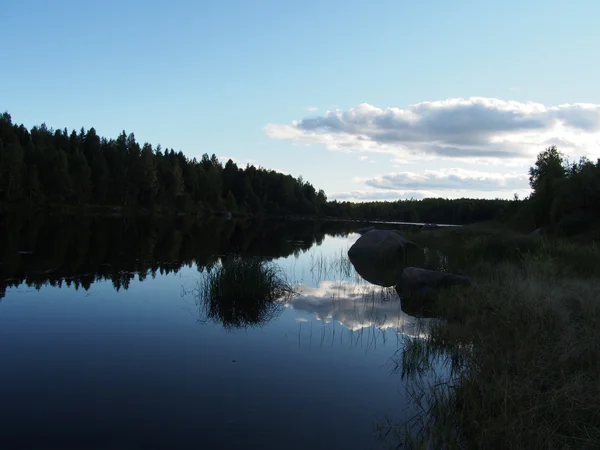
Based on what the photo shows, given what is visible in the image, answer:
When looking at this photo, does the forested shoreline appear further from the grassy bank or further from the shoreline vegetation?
the grassy bank

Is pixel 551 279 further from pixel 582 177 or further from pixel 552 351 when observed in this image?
pixel 582 177

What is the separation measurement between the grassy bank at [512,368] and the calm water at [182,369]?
0.73m

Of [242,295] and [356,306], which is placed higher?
[242,295]

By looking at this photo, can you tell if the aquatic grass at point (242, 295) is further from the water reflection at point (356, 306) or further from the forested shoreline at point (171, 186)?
the forested shoreline at point (171, 186)

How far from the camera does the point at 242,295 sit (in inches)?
528

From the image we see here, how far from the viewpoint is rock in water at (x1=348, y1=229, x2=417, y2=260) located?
2805 centimetres

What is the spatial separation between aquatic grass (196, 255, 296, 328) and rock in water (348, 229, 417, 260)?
45.1 feet

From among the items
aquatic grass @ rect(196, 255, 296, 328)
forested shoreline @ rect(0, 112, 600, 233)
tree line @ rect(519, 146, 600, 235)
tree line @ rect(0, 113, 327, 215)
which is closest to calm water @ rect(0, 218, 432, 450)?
aquatic grass @ rect(196, 255, 296, 328)

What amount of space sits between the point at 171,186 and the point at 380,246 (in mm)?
73691

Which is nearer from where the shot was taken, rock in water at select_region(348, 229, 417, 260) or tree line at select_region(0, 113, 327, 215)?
rock in water at select_region(348, 229, 417, 260)

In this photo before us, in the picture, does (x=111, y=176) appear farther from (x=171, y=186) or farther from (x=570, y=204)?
(x=570, y=204)

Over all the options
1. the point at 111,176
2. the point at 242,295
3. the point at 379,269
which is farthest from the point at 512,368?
the point at 111,176

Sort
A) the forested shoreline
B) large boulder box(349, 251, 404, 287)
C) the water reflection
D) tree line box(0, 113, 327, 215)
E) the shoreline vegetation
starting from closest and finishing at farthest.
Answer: the shoreline vegetation
the water reflection
large boulder box(349, 251, 404, 287)
the forested shoreline
tree line box(0, 113, 327, 215)

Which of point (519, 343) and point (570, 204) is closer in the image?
point (519, 343)
